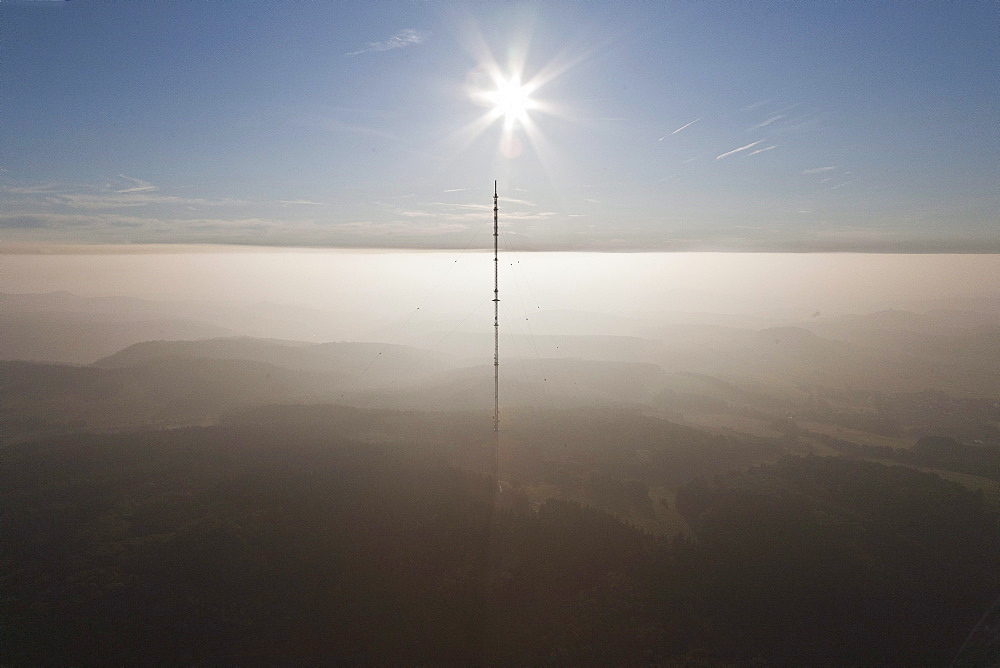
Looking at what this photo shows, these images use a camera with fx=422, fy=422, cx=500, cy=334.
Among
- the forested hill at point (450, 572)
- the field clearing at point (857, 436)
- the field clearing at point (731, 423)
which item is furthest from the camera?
the field clearing at point (731, 423)

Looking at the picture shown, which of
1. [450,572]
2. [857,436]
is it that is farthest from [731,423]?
[450,572]

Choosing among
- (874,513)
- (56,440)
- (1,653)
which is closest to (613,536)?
(874,513)

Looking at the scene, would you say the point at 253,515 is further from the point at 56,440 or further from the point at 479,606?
the point at 56,440

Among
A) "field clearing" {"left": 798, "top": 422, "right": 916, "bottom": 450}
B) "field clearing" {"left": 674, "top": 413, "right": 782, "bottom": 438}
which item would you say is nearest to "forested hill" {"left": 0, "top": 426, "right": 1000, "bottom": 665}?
"field clearing" {"left": 674, "top": 413, "right": 782, "bottom": 438}

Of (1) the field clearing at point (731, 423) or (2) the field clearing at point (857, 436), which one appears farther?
(1) the field clearing at point (731, 423)

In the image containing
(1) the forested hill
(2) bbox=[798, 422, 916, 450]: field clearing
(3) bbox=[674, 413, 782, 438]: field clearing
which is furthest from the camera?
(3) bbox=[674, 413, 782, 438]: field clearing

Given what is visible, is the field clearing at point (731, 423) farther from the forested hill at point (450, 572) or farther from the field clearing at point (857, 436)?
the forested hill at point (450, 572)

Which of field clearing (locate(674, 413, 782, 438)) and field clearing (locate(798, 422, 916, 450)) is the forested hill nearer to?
field clearing (locate(674, 413, 782, 438))

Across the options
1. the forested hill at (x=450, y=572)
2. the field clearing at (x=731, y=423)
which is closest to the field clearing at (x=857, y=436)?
the field clearing at (x=731, y=423)

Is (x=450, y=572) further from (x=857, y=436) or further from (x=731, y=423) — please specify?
(x=857, y=436)
